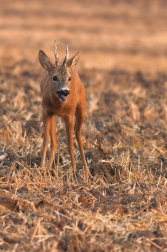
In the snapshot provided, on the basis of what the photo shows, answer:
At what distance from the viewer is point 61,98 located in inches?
328

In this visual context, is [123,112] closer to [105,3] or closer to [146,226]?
[146,226]

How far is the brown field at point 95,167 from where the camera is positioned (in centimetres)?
662

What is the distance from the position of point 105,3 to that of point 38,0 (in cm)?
535

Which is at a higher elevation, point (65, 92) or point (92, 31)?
point (65, 92)

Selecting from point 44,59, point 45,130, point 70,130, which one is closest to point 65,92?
point 44,59

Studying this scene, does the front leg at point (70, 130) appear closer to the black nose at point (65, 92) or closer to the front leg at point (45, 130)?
the front leg at point (45, 130)

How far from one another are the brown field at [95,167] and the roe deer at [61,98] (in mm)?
351

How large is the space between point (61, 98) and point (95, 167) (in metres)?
1.31

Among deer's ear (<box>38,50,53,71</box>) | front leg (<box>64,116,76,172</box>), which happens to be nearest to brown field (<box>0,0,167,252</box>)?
front leg (<box>64,116,76,172</box>)

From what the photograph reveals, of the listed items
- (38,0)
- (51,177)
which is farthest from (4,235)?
(38,0)

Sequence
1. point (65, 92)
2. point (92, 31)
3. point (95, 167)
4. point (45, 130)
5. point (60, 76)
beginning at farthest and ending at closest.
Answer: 1. point (92, 31)
2. point (95, 167)
3. point (45, 130)
4. point (60, 76)
5. point (65, 92)

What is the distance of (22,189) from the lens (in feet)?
25.9

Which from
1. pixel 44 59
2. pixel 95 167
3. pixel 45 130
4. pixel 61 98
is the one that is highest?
pixel 44 59

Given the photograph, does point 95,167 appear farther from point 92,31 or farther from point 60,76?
point 92,31
